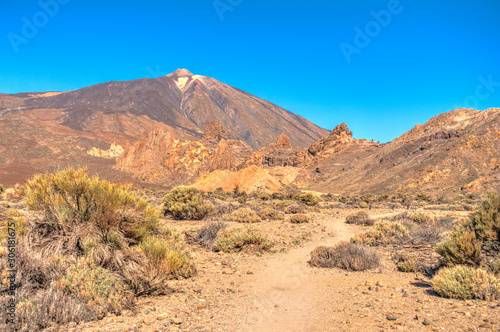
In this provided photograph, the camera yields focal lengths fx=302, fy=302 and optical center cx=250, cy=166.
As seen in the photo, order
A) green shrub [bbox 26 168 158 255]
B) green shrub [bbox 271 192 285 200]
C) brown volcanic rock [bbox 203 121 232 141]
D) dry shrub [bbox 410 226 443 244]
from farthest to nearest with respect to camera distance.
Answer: brown volcanic rock [bbox 203 121 232 141] → green shrub [bbox 271 192 285 200] → dry shrub [bbox 410 226 443 244] → green shrub [bbox 26 168 158 255]

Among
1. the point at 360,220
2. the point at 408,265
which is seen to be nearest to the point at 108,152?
the point at 360,220

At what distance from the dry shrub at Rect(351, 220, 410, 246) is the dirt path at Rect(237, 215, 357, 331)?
2.28 m

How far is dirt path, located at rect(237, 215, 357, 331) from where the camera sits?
14.2ft

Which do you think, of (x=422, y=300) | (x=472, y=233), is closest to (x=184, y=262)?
(x=422, y=300)

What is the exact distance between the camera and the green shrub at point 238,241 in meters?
8.66

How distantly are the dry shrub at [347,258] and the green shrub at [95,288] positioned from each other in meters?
4.62

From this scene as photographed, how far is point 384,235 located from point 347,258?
3.32 meters

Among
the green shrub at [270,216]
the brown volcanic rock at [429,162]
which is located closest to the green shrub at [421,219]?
the green shrub at [270,216]

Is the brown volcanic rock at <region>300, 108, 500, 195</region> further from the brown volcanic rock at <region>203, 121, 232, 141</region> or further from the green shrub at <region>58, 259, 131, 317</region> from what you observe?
the brown volcanic rock at <region>203, 121, 232, 141</region>

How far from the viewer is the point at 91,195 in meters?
5.38

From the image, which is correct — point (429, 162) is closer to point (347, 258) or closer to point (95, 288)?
point (347, 258)

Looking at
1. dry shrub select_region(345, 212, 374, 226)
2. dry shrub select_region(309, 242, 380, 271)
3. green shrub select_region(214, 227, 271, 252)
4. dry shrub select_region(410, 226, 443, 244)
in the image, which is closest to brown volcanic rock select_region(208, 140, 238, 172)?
dry shrub select_region(345, 212, 374, 226)

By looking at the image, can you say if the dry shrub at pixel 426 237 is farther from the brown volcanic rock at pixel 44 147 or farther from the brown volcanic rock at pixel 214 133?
the brown volcanic rock at pixel 214 133

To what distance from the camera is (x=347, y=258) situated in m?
7.07
